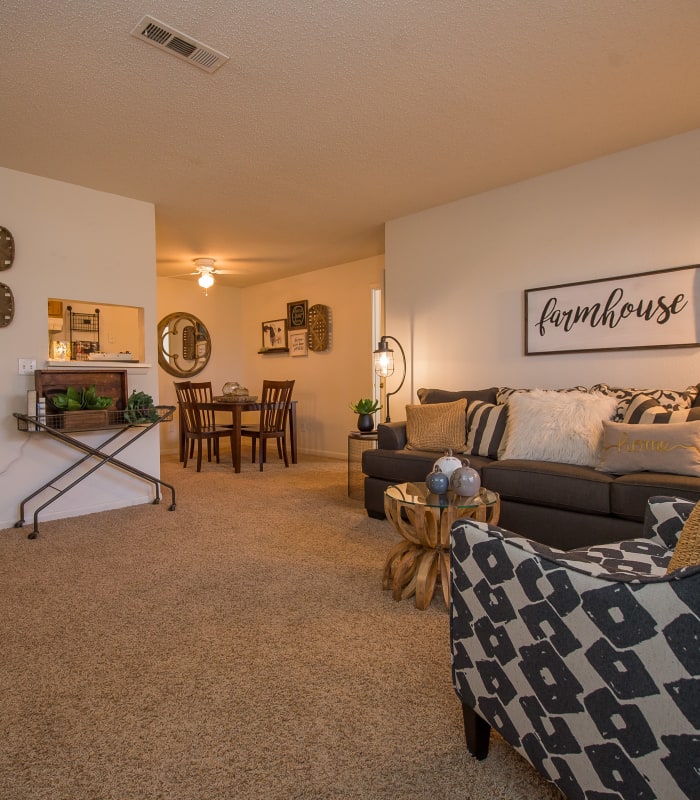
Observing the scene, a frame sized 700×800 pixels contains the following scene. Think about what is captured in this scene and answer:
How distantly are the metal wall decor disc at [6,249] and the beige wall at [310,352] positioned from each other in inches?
133

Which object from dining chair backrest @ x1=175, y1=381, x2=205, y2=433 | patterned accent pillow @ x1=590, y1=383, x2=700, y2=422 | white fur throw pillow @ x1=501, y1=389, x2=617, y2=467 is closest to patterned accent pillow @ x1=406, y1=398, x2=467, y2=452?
white fur throw pillow @ x1=501, y1=389, x2=617, y2=467

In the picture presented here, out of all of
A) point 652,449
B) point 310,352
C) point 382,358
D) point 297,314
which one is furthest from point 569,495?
point 297,314

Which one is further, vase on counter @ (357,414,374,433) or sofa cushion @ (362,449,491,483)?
vase on counter @ (357,414,374,433)

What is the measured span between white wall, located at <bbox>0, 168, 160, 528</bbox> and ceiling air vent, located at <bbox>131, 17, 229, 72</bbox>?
6.47ft

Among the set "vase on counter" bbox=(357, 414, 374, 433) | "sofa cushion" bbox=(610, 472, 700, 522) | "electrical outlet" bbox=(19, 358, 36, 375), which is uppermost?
"electrical outlet" bbox=(19, 358, 36, 375)

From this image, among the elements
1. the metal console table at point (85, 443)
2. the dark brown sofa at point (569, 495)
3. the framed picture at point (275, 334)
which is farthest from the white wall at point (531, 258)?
the framed picture at point (275, 334)

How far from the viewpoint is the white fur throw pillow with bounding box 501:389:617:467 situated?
9.43 ft

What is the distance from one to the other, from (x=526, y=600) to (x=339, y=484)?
386 cm

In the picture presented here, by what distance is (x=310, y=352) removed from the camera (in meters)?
6.77

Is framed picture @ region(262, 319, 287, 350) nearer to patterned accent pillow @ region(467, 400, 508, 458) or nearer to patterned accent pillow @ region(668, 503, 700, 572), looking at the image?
patterned accent pillow @ region(467, 400, 508, 458)

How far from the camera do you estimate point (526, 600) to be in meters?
0.99

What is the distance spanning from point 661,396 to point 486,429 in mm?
1015

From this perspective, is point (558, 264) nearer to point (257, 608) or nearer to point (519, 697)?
point (257, 608)

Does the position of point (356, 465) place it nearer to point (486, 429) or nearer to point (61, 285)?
point (486, 429)
